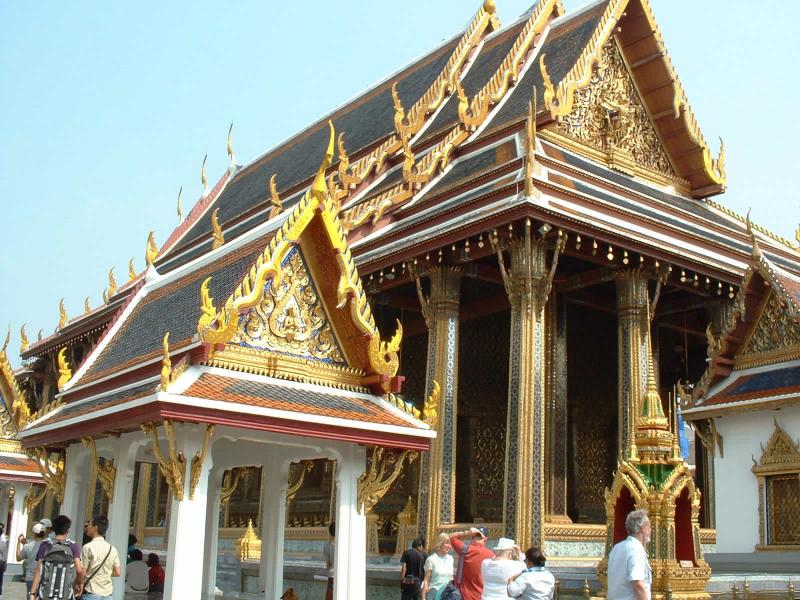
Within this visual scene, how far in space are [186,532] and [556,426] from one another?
24.5 feet

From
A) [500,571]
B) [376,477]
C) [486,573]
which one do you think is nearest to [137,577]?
[376,477]

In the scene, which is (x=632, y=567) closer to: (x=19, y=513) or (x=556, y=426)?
(x=556, y=426)

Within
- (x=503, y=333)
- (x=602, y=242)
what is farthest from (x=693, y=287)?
(x=503, y=333)

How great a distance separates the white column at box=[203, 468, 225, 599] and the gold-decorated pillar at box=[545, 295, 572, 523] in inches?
194

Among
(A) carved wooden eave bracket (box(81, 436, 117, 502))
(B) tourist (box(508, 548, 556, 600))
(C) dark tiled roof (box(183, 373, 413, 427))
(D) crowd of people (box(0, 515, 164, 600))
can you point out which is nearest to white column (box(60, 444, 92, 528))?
(A) carved wooden eave bracket (box(81, 436, 117, 502))

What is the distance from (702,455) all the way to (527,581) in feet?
32.9

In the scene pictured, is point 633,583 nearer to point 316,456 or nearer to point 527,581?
point 527,581

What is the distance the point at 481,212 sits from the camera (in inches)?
485

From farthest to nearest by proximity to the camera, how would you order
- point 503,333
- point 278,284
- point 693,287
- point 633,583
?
1. point 503,333
2. point 693,287
3. point 278,284
4. point 633,583

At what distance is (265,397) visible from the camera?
665 cm

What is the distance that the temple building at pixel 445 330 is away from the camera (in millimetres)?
7078

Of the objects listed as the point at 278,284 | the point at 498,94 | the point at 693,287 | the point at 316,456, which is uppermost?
the point at 498,94

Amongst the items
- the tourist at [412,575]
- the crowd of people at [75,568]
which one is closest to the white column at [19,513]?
the tourist at [412,575]

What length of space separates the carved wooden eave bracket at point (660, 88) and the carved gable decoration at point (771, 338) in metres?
5.49
